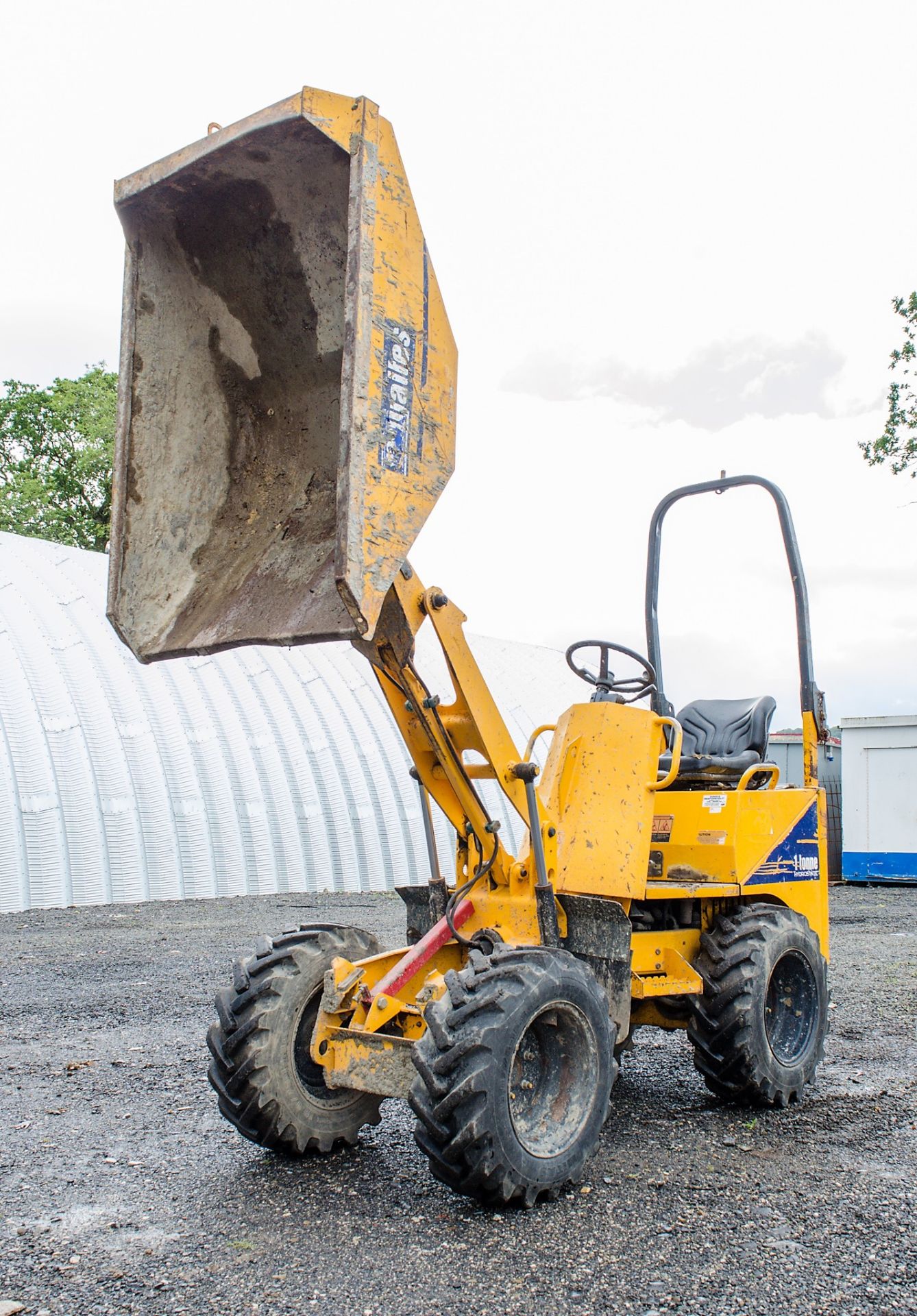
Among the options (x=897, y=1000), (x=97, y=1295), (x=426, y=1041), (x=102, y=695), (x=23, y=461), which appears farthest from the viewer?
(x=23, y=461)

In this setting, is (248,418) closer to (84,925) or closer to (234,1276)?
(234,1276)

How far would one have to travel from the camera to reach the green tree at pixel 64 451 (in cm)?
3506

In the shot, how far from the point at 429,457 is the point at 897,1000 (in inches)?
265

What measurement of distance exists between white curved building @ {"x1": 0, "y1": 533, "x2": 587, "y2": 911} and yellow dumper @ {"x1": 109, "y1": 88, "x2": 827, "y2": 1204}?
9.95 metres

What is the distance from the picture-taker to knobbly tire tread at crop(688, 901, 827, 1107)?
17.5 feet

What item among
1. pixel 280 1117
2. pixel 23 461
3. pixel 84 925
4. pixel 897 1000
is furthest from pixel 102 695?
pixel 23 461

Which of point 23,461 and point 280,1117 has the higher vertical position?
point 23,461

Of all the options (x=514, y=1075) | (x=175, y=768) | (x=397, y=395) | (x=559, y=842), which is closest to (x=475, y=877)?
(x=559, y=842)

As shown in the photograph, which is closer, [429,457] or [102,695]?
[429,457]

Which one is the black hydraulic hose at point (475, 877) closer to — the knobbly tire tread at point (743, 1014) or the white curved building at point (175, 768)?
the knobbly tire tread at point (743, 1014)

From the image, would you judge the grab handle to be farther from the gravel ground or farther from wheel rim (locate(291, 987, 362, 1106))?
wheel rim (locate(291, 987, 362, 1106))

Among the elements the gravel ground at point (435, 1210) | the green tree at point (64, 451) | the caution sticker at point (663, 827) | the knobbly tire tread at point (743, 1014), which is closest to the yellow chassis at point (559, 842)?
the caution sticker at point (663, 827)

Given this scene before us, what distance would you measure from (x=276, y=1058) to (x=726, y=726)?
3.18 metres

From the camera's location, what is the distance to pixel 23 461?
36312 mm
